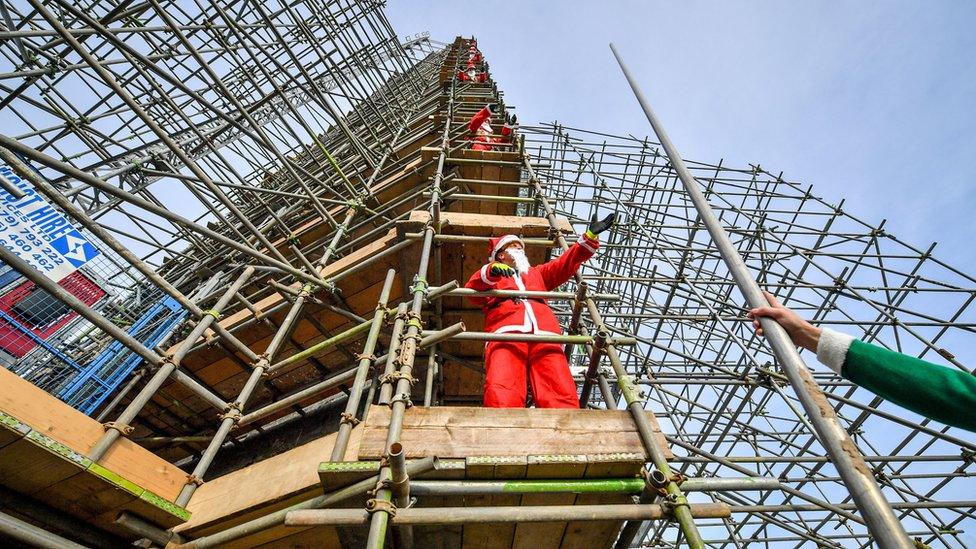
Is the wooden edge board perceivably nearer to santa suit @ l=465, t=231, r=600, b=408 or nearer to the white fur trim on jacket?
santa suit @ l=465, t=231, r=600, b=408

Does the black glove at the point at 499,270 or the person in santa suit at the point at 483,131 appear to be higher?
the person in santa suit at the point at 483,131

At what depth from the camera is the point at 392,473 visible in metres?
1.72

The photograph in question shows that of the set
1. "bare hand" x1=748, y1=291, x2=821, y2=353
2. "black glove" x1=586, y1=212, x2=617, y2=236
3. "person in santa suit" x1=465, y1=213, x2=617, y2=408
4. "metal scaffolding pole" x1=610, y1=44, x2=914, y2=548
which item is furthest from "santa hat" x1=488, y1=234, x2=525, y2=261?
"bare hand" x1=748, y1=291, x2=821, y2=353

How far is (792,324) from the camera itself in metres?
1.65

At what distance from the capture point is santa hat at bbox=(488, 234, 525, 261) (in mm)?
3834

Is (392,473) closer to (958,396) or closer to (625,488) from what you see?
(625,488)

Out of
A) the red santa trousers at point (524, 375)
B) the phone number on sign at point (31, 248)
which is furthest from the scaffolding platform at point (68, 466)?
the phone number on sign at point (31, 248)

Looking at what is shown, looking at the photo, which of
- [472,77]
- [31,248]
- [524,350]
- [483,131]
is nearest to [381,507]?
[524,350]

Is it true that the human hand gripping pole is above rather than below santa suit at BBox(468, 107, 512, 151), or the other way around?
below

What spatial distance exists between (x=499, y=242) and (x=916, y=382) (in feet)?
9.26

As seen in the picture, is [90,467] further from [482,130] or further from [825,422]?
[482,130]

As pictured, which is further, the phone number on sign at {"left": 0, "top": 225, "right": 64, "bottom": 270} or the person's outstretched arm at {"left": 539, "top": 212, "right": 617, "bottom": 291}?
the phone number on sign at {"left": 0, "top": 225, "right": 64, "bottom": 270}

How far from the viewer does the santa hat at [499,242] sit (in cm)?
383

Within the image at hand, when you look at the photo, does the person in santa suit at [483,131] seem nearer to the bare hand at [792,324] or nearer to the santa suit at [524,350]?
the santa suit at [524,350]
